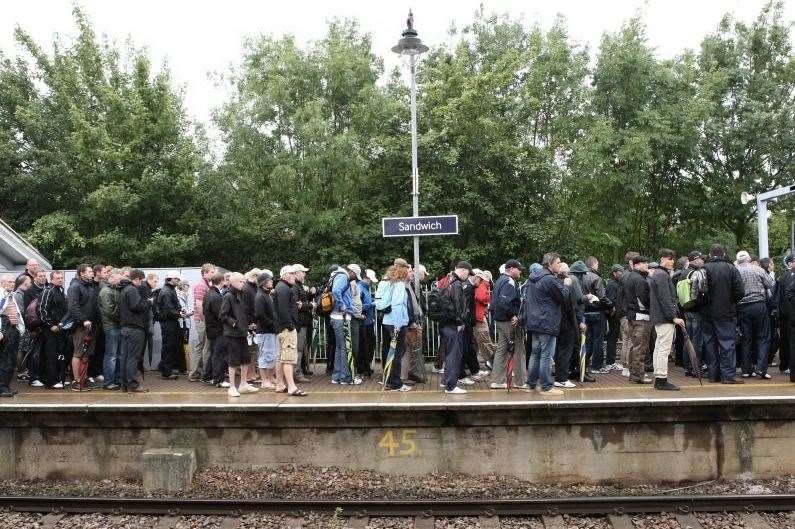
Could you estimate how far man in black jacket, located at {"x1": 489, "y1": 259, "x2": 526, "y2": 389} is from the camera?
9617mm

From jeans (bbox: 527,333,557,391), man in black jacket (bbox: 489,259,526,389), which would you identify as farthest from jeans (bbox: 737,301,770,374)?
man in black jacket (bbox: 489,259,526,389)

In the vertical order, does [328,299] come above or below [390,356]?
above

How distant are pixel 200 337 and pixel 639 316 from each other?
719 cm

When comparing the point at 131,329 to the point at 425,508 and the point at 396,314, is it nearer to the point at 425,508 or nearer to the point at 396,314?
the point at 396,314

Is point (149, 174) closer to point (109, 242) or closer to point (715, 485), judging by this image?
point (109, 242)

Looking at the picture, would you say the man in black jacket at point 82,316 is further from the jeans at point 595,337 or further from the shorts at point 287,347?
the jeans at point 595,337

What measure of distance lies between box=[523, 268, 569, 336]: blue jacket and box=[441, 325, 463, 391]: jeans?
102 cm

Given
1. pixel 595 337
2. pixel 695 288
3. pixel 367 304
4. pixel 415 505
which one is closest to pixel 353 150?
pixel 367 304

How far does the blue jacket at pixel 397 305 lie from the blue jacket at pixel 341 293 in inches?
29.2

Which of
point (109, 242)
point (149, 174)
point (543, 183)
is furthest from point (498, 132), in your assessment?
point (109, 242)

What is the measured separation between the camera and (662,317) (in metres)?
8.95

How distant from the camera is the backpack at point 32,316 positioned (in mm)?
9953

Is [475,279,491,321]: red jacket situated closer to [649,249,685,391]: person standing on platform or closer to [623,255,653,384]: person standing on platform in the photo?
[623,255,653,384]: person standing on platform

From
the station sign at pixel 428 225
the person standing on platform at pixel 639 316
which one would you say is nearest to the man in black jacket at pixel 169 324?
the station sign at pixel 428 225
